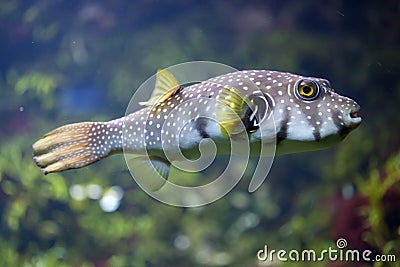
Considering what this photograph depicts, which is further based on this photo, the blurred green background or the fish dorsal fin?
the blurred green background

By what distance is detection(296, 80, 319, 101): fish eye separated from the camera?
144cm

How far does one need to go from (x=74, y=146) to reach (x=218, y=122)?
568mm

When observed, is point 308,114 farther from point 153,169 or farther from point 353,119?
point 153,169

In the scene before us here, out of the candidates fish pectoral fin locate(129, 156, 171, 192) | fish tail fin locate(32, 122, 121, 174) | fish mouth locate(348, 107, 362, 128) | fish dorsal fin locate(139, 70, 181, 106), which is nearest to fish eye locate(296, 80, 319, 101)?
fish mouth locate(348, 107, 362, 128)

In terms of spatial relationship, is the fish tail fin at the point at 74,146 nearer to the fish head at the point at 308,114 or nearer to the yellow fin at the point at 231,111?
the yellow fin at the point at 231,111

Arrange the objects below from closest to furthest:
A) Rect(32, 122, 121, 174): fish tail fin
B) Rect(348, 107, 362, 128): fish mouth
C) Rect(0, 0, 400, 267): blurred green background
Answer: Rect(348, 107, 362, 128): fish mouth → Rect(32, 122, 121, 174): fish tail fin → Rect(0, 0, 400, 267): blurred green background

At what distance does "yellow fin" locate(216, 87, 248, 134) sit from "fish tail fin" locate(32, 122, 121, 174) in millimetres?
446

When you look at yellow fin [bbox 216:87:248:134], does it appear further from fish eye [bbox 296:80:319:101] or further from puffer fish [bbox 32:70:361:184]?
fish eye [bbox 296:80:319:101]

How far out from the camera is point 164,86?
1.61 m

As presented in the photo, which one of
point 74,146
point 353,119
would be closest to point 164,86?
point 74,146

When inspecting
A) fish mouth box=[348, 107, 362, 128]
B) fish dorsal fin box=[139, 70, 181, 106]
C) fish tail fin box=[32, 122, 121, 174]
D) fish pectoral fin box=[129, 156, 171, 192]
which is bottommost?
fish pectoral fin box=[129, 156, 171, 192]

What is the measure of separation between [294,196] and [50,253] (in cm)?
196

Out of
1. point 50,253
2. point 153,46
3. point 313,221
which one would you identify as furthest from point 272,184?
point 50,253

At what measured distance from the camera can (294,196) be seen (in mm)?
3371
